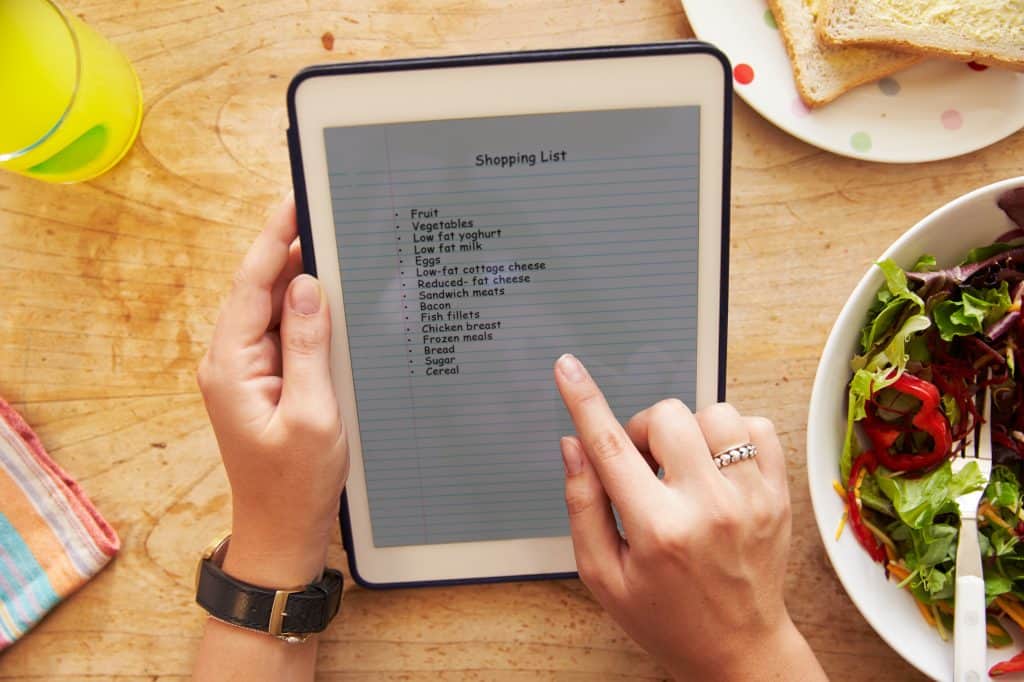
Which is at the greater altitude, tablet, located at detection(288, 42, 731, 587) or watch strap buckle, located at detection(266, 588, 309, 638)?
tablet, located at detection(288, 42, 731, 587)

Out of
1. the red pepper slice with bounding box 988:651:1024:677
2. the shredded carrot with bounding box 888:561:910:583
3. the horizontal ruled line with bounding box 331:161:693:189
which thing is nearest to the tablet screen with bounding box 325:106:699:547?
the horizontal ruled line with bounding box 331:161:693:189

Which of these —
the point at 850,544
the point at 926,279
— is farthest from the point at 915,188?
the point at 850,544

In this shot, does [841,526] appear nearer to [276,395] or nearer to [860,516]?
[860,516]

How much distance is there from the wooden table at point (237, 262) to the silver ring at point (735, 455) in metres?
0.16

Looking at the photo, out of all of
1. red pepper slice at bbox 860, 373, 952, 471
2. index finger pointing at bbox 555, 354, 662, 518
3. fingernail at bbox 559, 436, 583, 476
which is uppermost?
index finger pointing at bbox 555, 354, 662, 518

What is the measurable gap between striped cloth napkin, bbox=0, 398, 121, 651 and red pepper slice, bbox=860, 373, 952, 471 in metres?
0.65

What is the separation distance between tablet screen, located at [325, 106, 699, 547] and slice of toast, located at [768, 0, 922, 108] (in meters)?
0.17

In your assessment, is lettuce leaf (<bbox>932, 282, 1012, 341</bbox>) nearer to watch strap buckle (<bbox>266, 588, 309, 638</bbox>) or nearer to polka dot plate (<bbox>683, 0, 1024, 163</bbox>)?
polka dot plate (<bbox>683, 0, 1024, 163</bbox>)

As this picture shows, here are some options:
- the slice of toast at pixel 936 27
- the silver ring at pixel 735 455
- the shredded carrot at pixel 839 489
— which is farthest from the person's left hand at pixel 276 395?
the slice of toast at pixel 936 27

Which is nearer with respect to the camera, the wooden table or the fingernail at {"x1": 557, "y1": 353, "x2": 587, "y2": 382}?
the fingernail at {"x1": 557, "y1": 353, "x2": 587, "y2": 382}

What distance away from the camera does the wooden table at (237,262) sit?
0.72 meters

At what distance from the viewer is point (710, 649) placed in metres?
0.57

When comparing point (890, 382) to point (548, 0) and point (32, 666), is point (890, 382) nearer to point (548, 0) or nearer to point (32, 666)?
point (548, 0)

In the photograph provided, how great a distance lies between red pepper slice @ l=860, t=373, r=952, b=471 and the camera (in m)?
0.64
